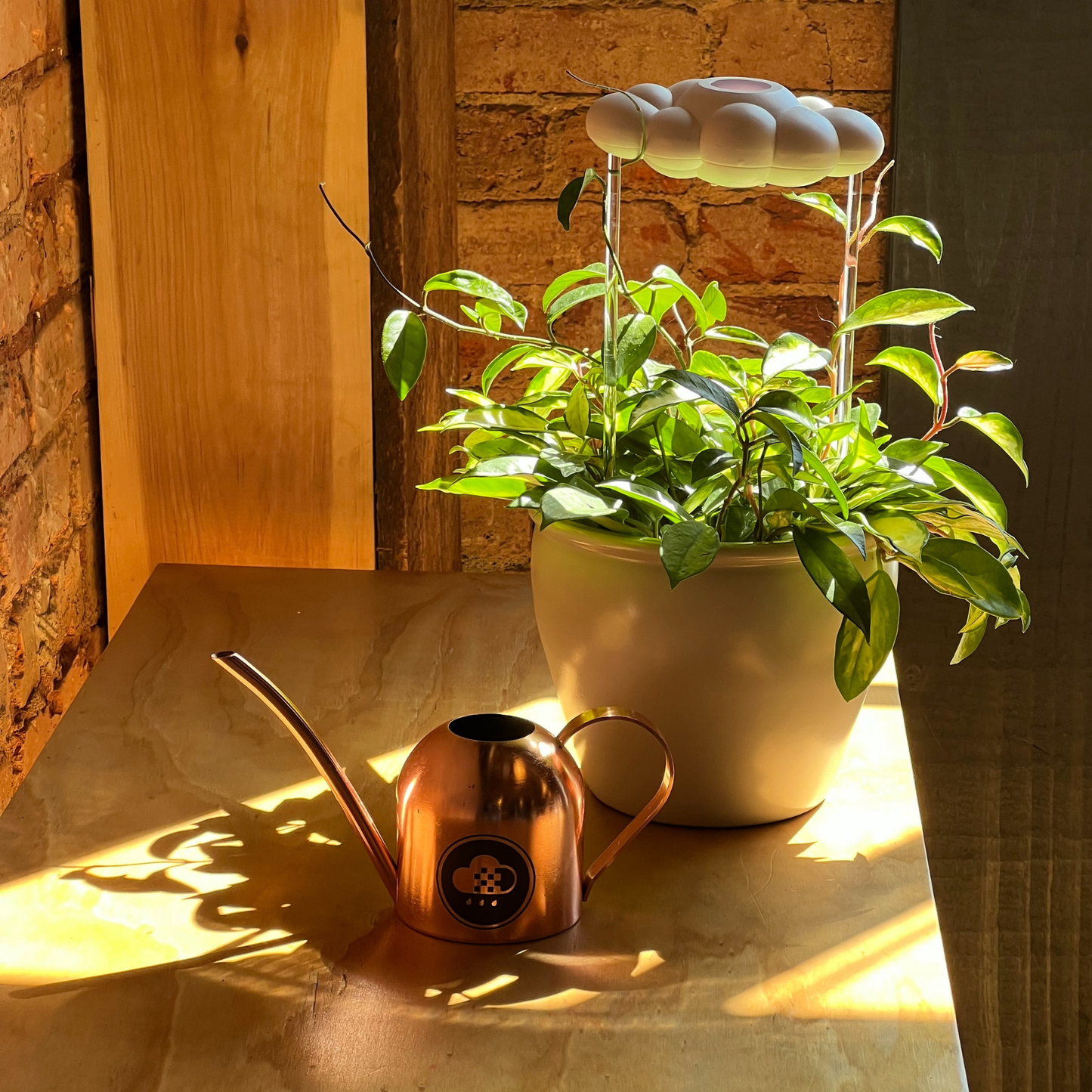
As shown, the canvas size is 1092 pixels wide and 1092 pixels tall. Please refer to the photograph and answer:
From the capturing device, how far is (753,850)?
0.85 m

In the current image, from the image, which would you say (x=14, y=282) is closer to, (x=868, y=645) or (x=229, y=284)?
(x=229, y=284)

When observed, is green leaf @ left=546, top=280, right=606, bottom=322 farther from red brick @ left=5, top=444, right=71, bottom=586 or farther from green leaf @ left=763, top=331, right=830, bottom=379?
red brick @ left=5, top=444, right=71, bottom=586

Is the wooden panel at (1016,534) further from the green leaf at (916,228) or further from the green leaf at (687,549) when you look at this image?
the green leaf at (687,549)

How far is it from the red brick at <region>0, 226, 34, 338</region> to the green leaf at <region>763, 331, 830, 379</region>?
66 cm

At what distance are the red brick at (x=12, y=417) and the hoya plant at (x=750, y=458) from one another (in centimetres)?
43

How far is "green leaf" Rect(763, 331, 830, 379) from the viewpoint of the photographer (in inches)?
35.1

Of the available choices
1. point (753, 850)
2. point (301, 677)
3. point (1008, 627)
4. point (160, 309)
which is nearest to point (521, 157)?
point (160, 309)

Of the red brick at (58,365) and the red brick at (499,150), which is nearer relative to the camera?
the red brick at (58,365)

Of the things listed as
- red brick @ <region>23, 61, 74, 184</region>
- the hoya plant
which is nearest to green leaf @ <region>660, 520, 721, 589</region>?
the hoya plant

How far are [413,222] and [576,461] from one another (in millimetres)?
→ 633

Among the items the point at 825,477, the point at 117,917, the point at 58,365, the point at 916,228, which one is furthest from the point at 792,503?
the point at 58,365

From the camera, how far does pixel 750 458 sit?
2.67ft

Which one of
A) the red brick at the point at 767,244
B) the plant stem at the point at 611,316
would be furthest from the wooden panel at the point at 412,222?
the plant stem at the point at 611,316

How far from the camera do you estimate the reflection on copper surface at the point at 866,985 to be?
2.27 feet
